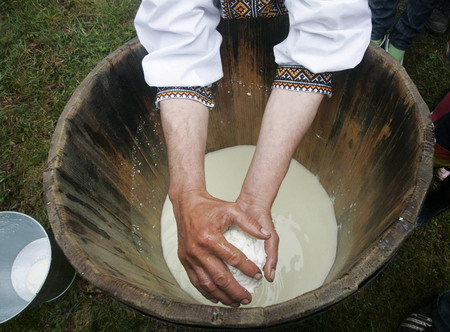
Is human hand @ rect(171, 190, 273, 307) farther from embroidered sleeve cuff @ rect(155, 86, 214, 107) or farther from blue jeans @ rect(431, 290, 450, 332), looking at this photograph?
blue jeans @ rect(431, 290, 450, 332)

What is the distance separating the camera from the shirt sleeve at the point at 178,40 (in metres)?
1.04

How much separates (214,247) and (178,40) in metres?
0.62

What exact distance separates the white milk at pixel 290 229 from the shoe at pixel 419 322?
48 cm

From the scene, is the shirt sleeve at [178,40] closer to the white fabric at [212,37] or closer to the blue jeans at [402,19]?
the white fabric at [212,37]

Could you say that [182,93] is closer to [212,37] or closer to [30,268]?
[212,37]

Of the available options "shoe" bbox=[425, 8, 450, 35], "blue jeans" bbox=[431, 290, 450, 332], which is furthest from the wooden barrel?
"shoe" bbox=[425, 8, 450, 35]

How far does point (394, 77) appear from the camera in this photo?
1.15m

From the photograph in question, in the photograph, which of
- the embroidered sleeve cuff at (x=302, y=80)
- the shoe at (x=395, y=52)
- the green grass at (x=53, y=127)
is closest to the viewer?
the embroidered sleeve cuff at (x=302, y=80)

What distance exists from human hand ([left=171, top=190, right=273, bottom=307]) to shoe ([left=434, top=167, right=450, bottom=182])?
4.40 feet

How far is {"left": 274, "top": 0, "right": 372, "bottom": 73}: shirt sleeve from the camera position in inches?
36.2

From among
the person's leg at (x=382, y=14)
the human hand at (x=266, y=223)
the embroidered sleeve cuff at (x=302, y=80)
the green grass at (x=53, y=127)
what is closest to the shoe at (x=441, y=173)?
the green grass at (x=53, y=127)

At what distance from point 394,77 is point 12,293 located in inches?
72.2

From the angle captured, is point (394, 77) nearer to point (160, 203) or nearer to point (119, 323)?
point (160, 203)

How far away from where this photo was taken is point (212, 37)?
1165 mm
